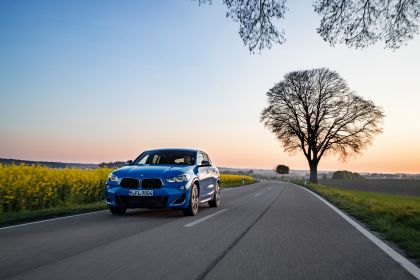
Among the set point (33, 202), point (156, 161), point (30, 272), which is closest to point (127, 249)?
point (30, 272)

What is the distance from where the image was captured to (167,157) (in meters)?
10.9

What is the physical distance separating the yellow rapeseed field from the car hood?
373 cm

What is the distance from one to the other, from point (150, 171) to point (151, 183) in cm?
35

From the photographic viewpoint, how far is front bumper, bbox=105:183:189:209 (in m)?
8.85

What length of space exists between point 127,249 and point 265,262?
6.08 ft

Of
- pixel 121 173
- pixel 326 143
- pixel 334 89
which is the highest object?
pixel 334 89

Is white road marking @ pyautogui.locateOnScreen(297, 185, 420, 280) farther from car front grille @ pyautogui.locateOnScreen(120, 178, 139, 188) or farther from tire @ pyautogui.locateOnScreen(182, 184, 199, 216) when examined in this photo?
car front grille @ pyautogui.locateOnScreen(120, 178, 139, 188)

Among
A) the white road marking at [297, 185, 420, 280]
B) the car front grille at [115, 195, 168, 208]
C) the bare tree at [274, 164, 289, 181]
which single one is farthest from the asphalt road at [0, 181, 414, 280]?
the bare tree at [274, 164, 289, 181]

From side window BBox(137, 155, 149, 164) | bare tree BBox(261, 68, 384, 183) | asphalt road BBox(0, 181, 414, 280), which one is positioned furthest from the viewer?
bare tree BBox(261, 68, 384, 183)

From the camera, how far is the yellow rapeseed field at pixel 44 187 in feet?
36.1

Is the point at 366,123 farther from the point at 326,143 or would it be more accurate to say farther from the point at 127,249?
the point at 127,249

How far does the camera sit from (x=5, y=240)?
6.03 meters

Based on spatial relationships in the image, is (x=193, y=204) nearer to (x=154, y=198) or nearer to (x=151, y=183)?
(x=154, y=198)

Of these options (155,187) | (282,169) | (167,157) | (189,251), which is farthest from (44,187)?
(282,169)
